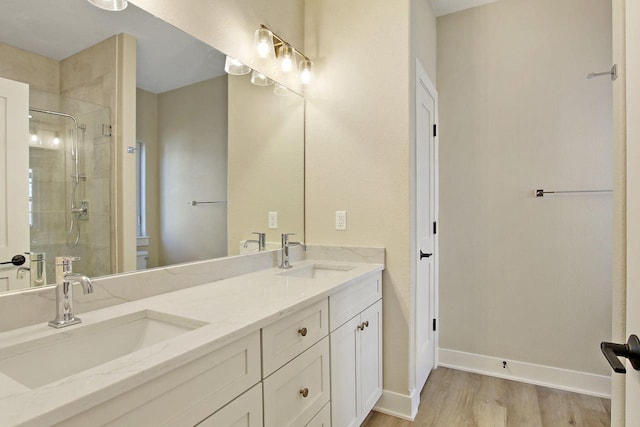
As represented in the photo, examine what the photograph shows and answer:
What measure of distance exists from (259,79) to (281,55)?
215 mm

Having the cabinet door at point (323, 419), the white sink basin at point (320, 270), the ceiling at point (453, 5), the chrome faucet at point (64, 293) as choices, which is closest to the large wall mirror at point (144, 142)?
the chrome faucet at point (64, 293)

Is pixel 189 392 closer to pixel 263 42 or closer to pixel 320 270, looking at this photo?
pixel 320 270

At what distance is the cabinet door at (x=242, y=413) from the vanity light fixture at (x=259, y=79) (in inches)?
62.8

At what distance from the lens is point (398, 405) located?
2.02m

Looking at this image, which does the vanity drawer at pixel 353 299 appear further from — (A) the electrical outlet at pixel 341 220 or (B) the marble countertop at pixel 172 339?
(A) the electrical outlet at pixel 341 220

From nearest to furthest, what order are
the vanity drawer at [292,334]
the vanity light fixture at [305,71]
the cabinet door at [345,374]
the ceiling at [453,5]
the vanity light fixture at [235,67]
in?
1. the vanity drawer at [292,334]
2. the cabinet door at [345,374]
3. the vanity light fixture at [235,67]
4. the vanity light fixture at [305,71]
5. the ceiling at [453,5]

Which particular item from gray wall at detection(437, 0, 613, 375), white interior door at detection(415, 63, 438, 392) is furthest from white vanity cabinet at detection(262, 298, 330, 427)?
gray wall at detection(437, 0, 613, 375)

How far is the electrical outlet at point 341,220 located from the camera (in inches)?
86.5

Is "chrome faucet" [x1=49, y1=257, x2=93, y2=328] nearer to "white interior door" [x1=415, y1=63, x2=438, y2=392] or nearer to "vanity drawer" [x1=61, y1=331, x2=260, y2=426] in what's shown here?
"vanity drawer" [x1=61, y1=331, x2=260, y2=426]

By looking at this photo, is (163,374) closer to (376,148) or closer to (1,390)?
(1,390)

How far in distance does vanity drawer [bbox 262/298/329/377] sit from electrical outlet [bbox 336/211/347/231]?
79 centimetres

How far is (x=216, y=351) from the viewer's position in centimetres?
91

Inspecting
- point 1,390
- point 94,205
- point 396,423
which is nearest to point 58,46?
point 94,205

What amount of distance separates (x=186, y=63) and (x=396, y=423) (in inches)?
85.7
